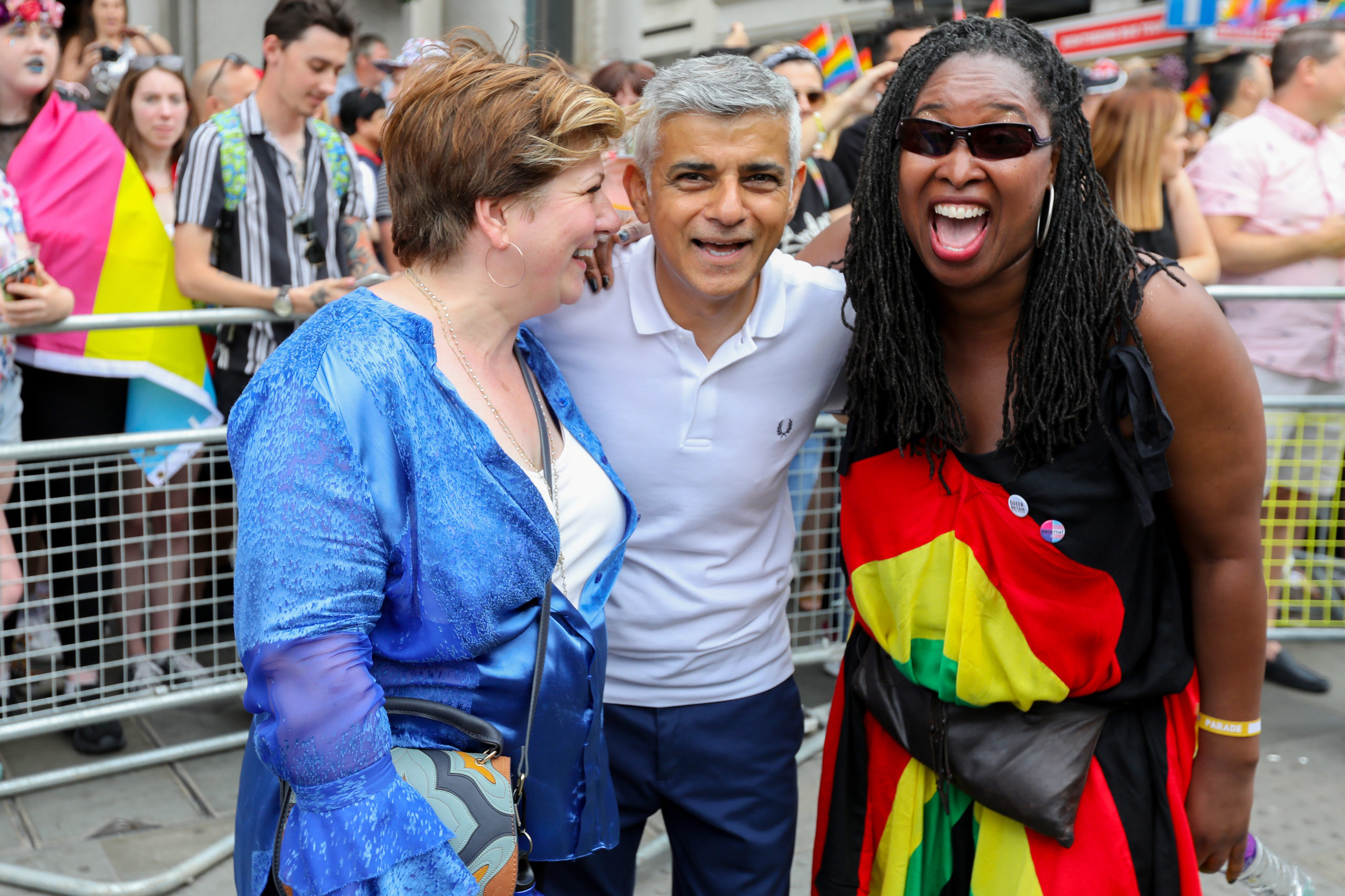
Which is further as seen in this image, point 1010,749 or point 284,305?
point 284,305

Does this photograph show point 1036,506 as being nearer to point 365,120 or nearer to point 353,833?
point 353,833

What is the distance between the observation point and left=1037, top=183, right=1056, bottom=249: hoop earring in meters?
1.86

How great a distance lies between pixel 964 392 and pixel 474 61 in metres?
0.95

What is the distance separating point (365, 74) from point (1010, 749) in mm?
7127

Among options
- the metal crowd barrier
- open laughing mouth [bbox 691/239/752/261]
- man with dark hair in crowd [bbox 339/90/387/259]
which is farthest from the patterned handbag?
man with dark hair in crowd [bbox 339/90/387/259]

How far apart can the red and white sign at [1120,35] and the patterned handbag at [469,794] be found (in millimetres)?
18927

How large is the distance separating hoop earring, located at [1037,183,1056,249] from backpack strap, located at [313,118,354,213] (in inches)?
116

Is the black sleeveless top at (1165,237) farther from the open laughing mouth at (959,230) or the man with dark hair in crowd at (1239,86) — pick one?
the open laughing mouth at (959,230)

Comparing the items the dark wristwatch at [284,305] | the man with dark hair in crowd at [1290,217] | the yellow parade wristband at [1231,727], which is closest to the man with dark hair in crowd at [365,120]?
the dark wristwatch at [284,305]

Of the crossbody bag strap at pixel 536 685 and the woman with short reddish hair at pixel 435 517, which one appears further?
the crossbody bag strap at pixel 536 685

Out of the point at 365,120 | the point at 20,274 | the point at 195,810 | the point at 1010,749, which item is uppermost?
the point at 365,120

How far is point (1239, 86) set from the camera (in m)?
7.24

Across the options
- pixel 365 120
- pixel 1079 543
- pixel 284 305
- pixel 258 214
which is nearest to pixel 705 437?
pixel 1079 543

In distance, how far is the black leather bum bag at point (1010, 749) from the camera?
1.92 m
